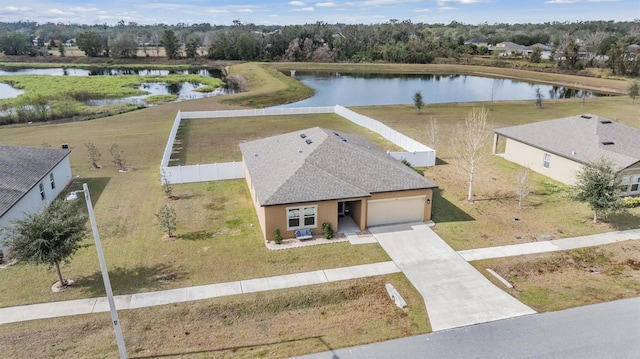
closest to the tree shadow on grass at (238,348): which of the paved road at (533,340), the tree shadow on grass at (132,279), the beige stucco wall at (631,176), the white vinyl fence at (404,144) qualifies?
the paved road at (533,340)

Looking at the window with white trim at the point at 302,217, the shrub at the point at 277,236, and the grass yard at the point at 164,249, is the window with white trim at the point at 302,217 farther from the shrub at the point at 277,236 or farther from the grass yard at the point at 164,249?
the grass yard at the point at 164,249

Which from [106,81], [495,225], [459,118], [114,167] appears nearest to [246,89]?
[106,81]

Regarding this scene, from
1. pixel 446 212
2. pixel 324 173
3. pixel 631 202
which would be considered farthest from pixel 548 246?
pixel 324 173

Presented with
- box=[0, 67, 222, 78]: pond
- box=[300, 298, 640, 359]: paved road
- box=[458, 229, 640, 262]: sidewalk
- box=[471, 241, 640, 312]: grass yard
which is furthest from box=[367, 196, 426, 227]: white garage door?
box=[0, 67, 222, 78]: pond

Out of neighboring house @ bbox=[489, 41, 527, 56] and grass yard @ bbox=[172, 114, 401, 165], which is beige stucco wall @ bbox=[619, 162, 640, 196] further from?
neighboring house @ bbox=[489, 41, 527, 56]

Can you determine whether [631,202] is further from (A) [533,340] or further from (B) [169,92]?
(B) [169,92]

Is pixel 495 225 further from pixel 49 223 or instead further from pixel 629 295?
pixel 49 223

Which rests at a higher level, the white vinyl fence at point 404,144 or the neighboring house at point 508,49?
the neighboring house at point 508,49
